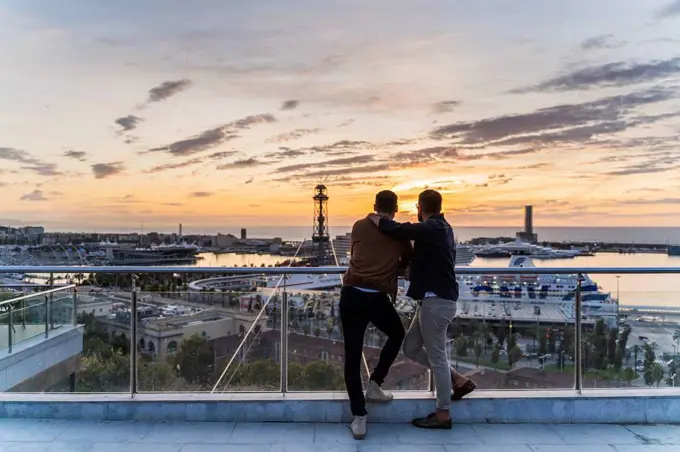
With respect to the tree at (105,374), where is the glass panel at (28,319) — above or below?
above

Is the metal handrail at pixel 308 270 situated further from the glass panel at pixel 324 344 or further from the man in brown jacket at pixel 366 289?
the man in brown jacket at pixel 366 289

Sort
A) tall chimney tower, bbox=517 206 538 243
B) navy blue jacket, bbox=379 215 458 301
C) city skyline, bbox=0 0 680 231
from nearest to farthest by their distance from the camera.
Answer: navy blue jacket, bbox=379 215 458 301 → city skyline, bbox=0 0 680 231 → tall chimney tower, bbox=517 206 538 243

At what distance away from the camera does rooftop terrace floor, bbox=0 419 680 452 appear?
116 inches

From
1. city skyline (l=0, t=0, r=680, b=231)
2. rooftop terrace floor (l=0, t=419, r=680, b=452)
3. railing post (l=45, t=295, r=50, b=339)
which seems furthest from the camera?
city skyline (l=0, t=0, r=680, b=231)

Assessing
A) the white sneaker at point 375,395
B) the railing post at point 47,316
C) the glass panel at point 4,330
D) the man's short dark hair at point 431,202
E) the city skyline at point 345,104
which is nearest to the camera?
the man's short dark hair at point 431,202

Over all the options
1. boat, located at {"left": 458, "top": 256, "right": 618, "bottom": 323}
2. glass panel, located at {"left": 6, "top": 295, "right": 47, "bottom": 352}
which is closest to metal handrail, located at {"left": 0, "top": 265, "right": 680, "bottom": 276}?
boat, located at {"left": 458, "top": 256, "right": 618, "bottom": 323}

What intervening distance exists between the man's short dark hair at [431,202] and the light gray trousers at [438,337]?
0.60m

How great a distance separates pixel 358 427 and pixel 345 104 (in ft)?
35.5

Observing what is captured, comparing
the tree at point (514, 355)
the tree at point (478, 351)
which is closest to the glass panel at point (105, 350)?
the tree at point (478, 351)

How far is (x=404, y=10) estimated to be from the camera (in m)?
8.55

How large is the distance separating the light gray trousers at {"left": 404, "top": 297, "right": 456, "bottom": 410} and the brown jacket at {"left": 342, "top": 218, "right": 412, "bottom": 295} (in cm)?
28

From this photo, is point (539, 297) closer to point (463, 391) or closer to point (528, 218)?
point (463, 391)

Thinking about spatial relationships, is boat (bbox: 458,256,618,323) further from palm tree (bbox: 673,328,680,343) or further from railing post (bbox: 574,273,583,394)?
palm tree (bbox: 673,328,680,343)

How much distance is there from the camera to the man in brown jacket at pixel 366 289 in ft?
10.2
